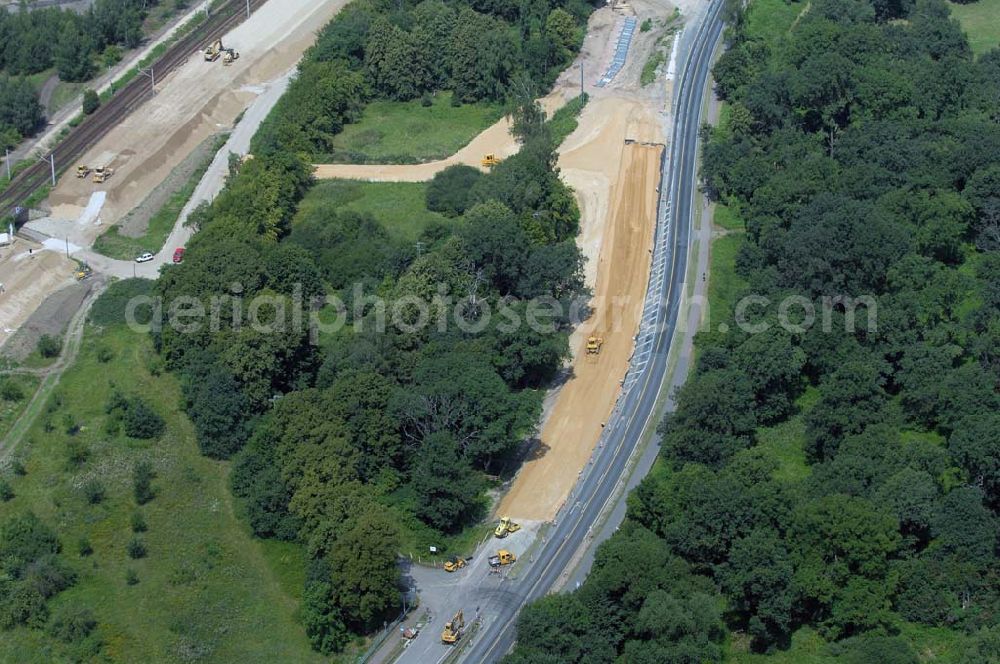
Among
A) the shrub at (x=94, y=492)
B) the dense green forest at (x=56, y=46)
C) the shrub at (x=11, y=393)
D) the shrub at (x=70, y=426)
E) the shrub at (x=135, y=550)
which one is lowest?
the shrub at (x=135, y=550)

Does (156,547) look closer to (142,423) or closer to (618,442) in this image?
(142,423)

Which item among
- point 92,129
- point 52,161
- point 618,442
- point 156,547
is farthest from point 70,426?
point 92,129

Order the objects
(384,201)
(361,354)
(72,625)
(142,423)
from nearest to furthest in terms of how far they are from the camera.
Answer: (72,625), (361,354), (142,423), (384,201)

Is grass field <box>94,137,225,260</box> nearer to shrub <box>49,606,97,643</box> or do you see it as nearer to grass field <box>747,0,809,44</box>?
shrub <box>49,606,97,643</box>

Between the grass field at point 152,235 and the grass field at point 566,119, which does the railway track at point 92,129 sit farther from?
the grass field at point 566,119

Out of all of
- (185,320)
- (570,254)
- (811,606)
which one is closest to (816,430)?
(811,606)

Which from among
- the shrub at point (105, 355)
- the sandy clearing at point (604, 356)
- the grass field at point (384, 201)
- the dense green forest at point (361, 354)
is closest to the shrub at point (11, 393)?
the shrub at point (105, 355)
